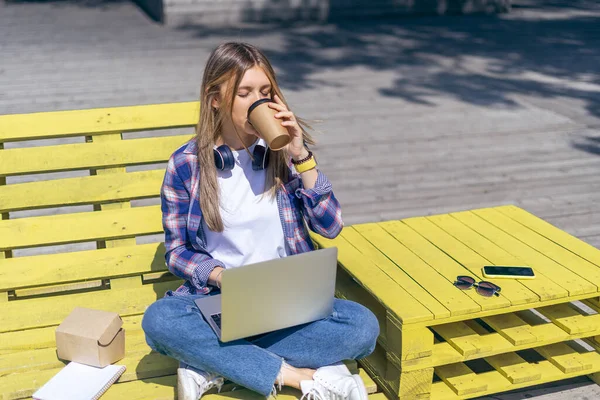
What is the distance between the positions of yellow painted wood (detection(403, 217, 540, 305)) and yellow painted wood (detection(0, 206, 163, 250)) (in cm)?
130

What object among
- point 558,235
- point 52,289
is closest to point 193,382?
point 52,289

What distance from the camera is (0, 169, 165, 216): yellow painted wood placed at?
13.5 ft

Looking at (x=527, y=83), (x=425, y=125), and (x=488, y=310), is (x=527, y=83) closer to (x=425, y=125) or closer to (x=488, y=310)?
(x=425, y=125)

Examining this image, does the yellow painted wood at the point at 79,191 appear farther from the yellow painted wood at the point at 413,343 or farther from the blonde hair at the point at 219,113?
the yellow painted wood at the point at 413,343

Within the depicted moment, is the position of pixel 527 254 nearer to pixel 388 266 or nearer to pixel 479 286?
pixel 479 286

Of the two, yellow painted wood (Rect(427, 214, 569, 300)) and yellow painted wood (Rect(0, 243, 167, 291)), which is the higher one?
yellow painted wood (Rect(427, 214, 569, 300))

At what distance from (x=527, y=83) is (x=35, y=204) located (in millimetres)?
6457

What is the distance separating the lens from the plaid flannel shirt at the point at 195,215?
3.29 metres

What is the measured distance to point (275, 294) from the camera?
118 inches

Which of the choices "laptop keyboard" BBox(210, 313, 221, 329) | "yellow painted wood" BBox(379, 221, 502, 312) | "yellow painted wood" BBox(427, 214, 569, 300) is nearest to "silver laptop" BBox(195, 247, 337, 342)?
"laptop keyboard" BBox(210, 313, 221, 329)

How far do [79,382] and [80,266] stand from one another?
898 mm

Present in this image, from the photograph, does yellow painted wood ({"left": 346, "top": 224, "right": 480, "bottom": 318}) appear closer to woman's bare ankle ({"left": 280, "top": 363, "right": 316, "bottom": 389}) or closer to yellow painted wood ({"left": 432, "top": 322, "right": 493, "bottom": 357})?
yellow painted wood ({"left": 432, "top": 322, "right": 493, "bottom": 357})

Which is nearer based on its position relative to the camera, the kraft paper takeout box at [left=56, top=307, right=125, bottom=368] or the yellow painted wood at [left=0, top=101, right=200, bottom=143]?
the kraft paper takeout box at [left=56, top=307, right=125, bottom=368]

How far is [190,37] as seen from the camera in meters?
11.6
